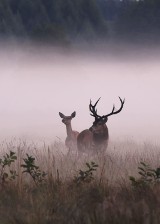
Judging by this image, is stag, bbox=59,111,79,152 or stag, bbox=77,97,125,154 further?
stag, bbox=59,111,79,152

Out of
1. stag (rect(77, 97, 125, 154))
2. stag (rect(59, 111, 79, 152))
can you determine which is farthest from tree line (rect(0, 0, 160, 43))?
stag (rect(77, 97, 125, 154))

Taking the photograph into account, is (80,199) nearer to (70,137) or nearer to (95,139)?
(95,139)

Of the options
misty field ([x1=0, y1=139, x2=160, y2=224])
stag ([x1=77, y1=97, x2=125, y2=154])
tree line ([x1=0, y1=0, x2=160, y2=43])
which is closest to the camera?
misty field ([x1=0, y1=139, x2=160, y2=224])

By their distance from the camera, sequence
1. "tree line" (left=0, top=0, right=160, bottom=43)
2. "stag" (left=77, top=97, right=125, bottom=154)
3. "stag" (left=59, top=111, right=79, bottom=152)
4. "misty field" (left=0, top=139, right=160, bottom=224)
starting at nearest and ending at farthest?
"misty field" (left=0, top=139, right=160, bottom=224) < "stag" (left=77, top=97, right=125, bottom=154) < "stag" (left=59, top=111, right=79, bottom=152) < "tree line" (left=0, top=0, right=160, bottom=43)

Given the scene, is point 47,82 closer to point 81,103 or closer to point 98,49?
point 81,103

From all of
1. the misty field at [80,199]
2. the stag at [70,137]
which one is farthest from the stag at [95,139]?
the misty field at [80,199]

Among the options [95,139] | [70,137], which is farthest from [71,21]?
[95,139]

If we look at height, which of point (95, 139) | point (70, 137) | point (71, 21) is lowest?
point (95, 139)

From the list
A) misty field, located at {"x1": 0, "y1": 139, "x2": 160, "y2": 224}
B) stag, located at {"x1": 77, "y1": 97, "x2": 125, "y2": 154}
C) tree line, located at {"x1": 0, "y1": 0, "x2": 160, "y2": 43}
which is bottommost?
misty field, located at {"x1": 0, "y1": 139, "x2": 160, "y2": 224}

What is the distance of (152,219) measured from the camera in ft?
19.7

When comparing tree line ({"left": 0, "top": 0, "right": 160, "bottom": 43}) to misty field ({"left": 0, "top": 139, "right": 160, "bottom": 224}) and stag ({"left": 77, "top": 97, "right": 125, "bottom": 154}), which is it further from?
misty field ({"left": 0, "top": 139, "right": 160, "bottom": 224})

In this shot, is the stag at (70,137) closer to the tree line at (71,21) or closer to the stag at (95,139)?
the stag at (95,139)

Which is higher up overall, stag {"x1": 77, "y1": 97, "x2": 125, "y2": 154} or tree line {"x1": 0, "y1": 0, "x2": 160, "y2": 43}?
tree line {"x1": 0, "y1": 0, "x2": 160, "y2": 43}

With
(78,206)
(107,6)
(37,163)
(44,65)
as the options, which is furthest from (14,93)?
(107,6)
